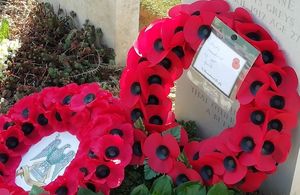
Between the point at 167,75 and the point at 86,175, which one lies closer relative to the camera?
the point at 86,175

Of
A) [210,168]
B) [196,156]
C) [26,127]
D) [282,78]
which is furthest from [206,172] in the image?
[26,127]

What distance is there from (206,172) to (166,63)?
0.51 meters

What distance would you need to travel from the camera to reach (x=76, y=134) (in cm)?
311

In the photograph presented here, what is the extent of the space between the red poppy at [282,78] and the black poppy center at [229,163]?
12.8 inches

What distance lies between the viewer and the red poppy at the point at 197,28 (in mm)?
2951

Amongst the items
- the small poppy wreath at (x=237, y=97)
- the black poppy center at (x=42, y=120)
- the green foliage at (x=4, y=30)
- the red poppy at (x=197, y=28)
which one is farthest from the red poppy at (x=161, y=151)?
the green foliage at (x=4, y=30)

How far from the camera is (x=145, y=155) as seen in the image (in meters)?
2.93

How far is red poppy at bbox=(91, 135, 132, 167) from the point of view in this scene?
285cm

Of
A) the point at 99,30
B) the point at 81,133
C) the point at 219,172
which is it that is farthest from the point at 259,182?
the point at 99,30

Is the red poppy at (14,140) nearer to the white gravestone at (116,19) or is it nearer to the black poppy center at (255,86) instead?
the black poppy center at (255,86)

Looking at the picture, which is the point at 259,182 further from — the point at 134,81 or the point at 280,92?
the point at 134,81

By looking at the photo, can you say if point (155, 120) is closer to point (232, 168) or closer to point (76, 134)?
point (76, 134)

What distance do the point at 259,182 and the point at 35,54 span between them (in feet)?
6.34

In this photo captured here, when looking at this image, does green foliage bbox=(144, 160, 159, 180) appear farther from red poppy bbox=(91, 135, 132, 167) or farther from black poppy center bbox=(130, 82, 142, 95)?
black poppy center bbox=(130, 82, 142, 95)
